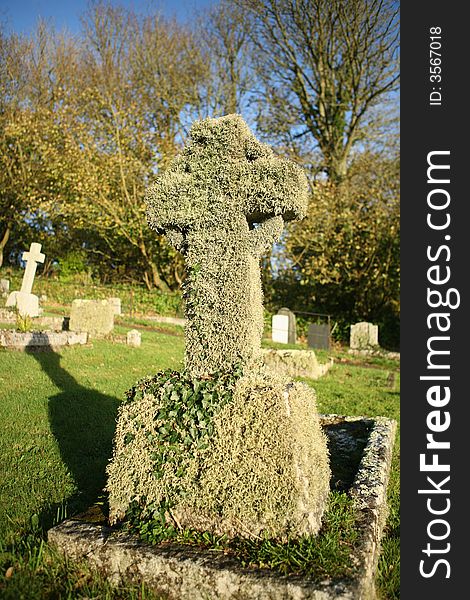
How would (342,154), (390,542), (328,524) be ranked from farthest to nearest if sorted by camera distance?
(342,154) → (390,542) → (328,524)

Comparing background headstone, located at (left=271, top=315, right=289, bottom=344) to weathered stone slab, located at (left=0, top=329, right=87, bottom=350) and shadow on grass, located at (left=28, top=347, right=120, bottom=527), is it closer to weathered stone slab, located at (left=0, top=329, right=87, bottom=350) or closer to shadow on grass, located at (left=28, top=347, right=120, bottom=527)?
weathered stone slab, located at (left=0, top=329, right=87, bottom=350)

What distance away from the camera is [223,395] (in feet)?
10.7

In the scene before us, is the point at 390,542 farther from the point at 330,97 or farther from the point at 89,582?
the point at 330,97

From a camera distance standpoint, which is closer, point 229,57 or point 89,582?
point 89,582

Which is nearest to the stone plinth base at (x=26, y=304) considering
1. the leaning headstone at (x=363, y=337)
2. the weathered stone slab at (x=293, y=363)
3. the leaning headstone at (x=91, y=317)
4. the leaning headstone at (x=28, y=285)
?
the leaning headstone at (x=28, y=285)

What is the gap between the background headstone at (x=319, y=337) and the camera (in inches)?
651

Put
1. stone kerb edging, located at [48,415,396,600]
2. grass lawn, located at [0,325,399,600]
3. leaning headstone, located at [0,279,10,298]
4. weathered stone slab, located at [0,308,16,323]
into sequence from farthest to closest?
leaning headstone, located at [0,279,10,298]
weathered stone slab, located at [0,308,16,323]
grass lawn, located at [0,325,399,600]
stone kerb edging, located at [48,415,396,600]

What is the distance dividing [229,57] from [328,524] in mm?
24812

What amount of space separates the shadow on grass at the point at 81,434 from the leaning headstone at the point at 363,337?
11026 millimetres

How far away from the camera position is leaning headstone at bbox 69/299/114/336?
520 inches

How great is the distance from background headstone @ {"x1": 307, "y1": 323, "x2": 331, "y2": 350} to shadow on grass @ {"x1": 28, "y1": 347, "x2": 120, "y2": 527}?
9845mm

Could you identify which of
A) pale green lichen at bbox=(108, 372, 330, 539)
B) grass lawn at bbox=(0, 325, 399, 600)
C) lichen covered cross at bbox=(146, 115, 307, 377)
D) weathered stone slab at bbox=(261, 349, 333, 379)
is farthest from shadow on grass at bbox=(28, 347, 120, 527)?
weathered stone slab at bbox=(261, 349, 333, 379)

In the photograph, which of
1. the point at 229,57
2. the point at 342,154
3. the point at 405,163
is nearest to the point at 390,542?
the point at 405,163

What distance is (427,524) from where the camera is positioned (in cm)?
320
